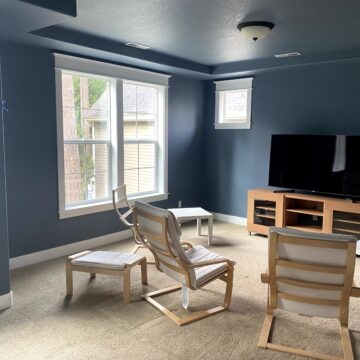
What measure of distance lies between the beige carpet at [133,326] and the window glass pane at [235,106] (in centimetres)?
297

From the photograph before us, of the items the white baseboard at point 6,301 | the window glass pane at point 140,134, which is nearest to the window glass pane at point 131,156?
the window glass pane at point 140,134

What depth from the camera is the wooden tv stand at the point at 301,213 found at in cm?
442

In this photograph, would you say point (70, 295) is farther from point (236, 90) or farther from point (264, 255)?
point (236, 90)

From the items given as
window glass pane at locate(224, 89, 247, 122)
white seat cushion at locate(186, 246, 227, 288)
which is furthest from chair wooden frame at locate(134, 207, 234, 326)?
window glass pane at locate(224, 89, 247, 122)

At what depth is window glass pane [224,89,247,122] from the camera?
18.8ft

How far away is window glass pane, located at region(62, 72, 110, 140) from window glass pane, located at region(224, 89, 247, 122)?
6.88 ft

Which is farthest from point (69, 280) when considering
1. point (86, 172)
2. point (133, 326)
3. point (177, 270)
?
point (86, 172)

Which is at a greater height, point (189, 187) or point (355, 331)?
point (189, 187)

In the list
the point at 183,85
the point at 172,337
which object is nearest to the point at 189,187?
the point at 183,85

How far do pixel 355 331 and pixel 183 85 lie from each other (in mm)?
4181

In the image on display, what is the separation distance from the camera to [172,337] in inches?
101

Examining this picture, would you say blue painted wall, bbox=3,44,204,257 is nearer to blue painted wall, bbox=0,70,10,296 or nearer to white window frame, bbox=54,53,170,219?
white window frame, bbox=54,53,170,219

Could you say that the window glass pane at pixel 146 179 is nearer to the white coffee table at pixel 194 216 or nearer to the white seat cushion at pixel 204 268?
the white coffee table at pixel 194 216

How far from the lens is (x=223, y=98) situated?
19.5 feet
